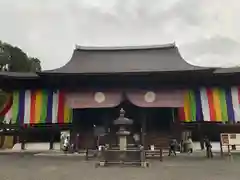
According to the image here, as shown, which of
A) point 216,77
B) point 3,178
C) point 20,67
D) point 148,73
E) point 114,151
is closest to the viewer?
point 3,178

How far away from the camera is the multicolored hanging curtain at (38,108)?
679 inches

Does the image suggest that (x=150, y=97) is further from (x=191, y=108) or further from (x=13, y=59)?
(x=13, y=59)

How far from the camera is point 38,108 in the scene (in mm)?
17375

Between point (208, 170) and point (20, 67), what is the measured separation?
37.1m

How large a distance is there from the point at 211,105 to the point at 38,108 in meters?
10.5

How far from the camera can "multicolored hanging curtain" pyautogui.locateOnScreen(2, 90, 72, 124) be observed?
17250 mm

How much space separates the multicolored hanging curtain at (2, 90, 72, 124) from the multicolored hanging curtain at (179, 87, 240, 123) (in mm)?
7199

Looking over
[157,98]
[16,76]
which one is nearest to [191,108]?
[157,98]

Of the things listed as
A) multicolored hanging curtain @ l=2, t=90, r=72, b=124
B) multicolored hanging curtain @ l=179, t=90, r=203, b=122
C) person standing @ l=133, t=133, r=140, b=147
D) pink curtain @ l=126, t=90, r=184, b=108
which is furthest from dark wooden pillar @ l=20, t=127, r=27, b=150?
multicolored hanging curtain @ l=179, t=90, r=203, b=122

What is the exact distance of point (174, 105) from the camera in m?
15.8

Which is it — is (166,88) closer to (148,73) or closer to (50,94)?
(148,73)

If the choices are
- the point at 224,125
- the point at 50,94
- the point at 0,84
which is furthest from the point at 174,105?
the point at 0,84

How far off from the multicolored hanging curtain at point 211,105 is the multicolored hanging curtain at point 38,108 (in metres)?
7.20

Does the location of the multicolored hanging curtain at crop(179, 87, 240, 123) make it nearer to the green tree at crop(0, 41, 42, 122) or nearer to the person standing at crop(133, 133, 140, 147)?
the person standing at crop(133, 133, 140, 147)
